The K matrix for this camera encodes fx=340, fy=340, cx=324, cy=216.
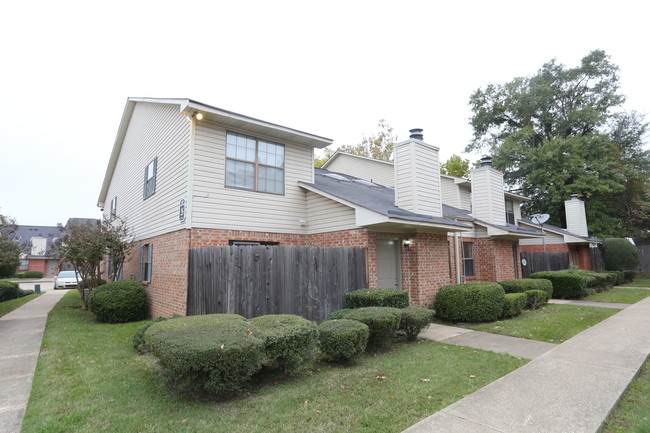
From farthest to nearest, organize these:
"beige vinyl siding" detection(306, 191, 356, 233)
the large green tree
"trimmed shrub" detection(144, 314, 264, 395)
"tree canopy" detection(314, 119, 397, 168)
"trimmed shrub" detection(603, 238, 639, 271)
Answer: "tree canopy" detection(314, 119, 397, 168), the large green tree, "trimmed shrub" detection(603, 238, 639, 271), "beige vinyl siding" detection(306, 191, 356, 233), "trimmed shrub" detection(144, 314, 264, 395)

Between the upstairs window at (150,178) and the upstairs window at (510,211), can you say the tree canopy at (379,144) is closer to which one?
the upstairs window at (510,211)

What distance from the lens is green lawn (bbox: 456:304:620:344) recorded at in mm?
7379

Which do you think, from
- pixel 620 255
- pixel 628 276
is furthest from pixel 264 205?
pixel 628 276

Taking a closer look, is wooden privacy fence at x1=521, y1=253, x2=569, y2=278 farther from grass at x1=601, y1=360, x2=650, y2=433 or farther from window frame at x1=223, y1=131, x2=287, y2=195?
grass at x1=601, y1=360, x2=650, y2=433

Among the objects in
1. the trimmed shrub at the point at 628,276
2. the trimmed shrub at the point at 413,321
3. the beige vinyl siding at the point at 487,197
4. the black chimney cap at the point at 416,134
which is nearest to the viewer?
the trimmed shrub at the point at 413,321

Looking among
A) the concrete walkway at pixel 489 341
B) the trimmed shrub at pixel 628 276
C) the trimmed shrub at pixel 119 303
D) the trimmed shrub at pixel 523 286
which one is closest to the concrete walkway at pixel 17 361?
the trimmed shrub at pixel 119 303

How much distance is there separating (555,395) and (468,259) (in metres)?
10.5

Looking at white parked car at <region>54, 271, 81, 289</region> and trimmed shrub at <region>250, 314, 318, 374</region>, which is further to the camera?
white parked car at <region>54, 271, 81, 289</region>

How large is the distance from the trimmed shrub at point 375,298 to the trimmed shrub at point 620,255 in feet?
64.2

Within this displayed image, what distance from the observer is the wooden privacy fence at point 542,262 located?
1652 centimetres

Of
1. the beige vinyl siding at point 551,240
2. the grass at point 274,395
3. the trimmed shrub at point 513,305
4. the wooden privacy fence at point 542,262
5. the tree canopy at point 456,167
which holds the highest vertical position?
the tree canopy at point 456,167

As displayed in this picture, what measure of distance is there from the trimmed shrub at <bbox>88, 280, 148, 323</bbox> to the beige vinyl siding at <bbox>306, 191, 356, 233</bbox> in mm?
5558

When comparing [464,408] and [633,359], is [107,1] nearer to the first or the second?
[464,408]

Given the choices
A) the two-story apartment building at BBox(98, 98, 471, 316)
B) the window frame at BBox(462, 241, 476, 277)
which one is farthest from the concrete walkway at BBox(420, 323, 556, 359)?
the window frame at BBox(462, 241, 476, 277)
